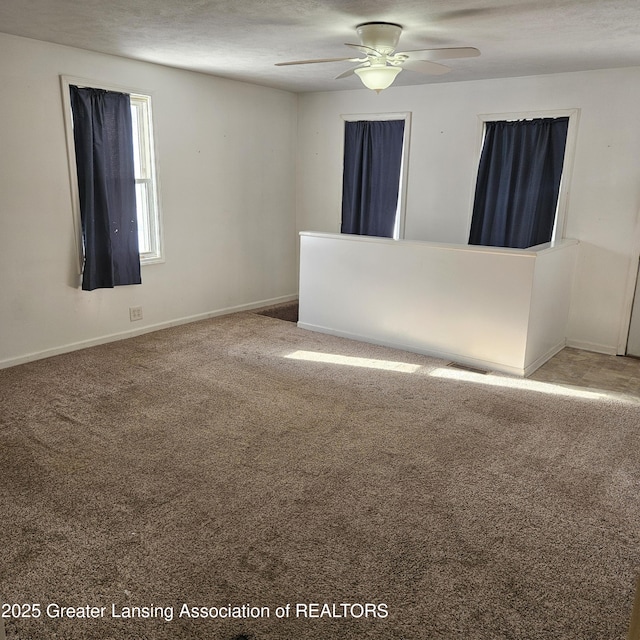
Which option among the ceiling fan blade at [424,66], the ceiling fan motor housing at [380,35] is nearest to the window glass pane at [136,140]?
the ceiling fan motor housing at [380,35]

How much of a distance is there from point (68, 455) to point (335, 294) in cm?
289

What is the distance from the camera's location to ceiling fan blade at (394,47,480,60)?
3.19m

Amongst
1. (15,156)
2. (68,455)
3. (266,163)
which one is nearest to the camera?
(68,455)

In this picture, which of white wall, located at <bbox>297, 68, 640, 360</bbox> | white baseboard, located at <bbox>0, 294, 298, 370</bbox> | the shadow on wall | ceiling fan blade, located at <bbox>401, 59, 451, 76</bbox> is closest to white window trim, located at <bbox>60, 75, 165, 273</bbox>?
white baseboard, located at <bbox>0, 294, 298, 370</bbox>

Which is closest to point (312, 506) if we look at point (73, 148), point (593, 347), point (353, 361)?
point (353, 361)

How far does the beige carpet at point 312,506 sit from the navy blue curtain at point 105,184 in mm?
1054

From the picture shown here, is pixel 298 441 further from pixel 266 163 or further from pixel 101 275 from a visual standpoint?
pixel 266 163

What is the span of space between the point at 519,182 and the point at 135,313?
387 centimetres

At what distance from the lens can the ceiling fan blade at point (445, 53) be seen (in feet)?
10.5

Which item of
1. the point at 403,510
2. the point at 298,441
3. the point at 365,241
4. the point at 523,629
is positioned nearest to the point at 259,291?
the point at 365,241

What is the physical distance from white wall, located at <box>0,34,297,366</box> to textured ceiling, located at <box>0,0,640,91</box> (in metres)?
0.35

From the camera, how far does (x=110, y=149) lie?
4645mm

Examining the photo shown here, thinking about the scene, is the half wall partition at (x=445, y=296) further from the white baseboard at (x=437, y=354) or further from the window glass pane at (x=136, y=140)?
the window glass pane at (x=136, y=140)

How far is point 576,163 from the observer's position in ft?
16.1
